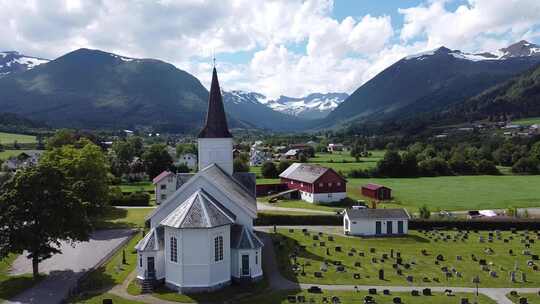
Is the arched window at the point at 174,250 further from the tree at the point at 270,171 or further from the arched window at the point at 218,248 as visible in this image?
the tree at the point at 270,171

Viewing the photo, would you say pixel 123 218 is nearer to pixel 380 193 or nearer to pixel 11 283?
pixel 11 283

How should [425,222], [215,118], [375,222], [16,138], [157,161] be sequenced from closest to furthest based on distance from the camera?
1. [215,118]
2. [375,222]
3. [425,222]
4. [157,161]
5. [16,138]

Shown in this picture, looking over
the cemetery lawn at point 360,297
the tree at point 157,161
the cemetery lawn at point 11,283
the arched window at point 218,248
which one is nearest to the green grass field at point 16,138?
the tree at point 157,161

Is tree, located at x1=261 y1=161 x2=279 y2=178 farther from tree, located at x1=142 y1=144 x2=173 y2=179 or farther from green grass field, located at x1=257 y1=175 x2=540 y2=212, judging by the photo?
tree, located at x1=142 y1=144 x2=173 y2=179

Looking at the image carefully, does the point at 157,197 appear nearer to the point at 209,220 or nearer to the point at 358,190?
the point at 358,190

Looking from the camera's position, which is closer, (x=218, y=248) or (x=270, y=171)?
(x=218, y=248)

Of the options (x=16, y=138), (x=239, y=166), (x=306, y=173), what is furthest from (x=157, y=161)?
(x=16, y=138)
